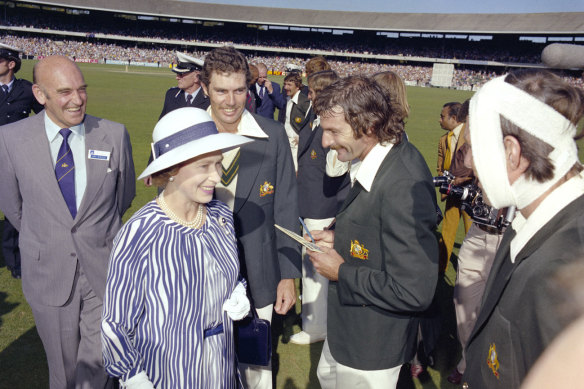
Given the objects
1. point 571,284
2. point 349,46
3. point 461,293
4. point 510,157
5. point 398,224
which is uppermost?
point 349,46

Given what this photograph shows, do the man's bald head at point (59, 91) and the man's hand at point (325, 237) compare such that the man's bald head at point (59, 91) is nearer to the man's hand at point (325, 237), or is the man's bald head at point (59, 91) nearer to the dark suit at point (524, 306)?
the man's hand at point (325, 237)

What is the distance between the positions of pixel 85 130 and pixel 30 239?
96 centimetres

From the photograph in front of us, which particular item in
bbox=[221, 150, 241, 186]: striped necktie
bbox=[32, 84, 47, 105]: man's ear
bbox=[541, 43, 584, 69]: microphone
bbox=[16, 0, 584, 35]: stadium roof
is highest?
bbox=[16, 0, 584, 35]: stadium roof

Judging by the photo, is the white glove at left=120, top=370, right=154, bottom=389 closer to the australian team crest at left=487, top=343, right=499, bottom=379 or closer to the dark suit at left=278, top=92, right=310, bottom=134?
the australian team crest at left=487, top=343, right=499, bottom=379

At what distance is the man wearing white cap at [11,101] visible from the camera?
568 cm

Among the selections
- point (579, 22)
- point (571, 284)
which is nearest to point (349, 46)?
point (579, 22)

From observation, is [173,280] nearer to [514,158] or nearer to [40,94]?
[514,158]

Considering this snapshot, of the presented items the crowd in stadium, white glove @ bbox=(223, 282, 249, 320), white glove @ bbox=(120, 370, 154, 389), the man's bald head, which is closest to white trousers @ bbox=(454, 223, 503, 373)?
white glove @ bbox=(223, 282, 249, 320)

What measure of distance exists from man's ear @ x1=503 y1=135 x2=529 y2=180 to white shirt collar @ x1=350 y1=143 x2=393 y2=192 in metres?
0.93

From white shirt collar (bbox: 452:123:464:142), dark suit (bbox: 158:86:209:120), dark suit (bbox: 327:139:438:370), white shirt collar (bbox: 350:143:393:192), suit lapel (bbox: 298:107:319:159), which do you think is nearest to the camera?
dark suit (bbox: 327:139:438:370)

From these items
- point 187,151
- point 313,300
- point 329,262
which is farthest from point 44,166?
point 313,300

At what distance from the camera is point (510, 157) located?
1467mm

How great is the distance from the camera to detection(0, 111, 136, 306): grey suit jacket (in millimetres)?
3102

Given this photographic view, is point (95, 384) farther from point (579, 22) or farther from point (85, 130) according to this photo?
point (579, 22)
